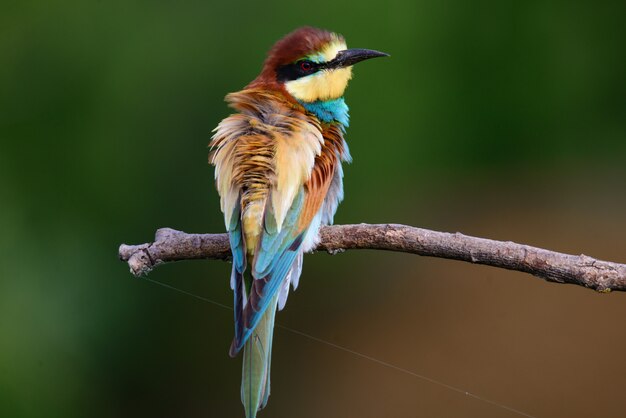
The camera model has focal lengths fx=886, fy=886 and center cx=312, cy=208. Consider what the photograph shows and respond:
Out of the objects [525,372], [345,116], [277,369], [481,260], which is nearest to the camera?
[481,260]

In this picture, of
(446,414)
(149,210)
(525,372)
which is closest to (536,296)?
(525,372)

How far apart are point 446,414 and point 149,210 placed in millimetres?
1378

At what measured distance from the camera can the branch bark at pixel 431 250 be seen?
1826 mm

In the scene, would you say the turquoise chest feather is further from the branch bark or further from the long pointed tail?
the long pointed tail

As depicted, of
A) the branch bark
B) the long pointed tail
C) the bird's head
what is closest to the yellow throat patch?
the bird's head

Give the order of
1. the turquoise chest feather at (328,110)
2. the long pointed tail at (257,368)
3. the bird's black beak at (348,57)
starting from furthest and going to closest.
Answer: the bird's black beak at (348,57) < the turquoise chest feather at (328,110) < the long pointed tail at (257,368)

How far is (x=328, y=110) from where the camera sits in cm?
253

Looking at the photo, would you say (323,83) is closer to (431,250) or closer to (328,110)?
(328,110)

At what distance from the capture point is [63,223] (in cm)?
341

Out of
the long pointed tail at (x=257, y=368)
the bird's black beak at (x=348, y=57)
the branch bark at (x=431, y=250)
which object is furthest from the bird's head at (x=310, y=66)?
the long pointed tail at (x=257, y=368)

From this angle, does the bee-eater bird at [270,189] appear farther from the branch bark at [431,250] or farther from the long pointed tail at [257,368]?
the branch bark at [431,250]

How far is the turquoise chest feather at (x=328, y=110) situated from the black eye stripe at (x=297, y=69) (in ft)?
0.36

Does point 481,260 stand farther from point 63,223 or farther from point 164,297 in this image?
point 63,223

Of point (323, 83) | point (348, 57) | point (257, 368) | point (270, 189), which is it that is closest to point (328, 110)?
point (323, 83)
